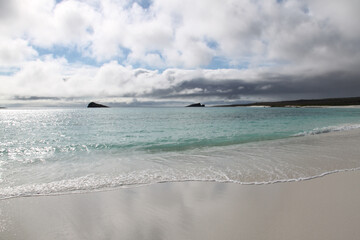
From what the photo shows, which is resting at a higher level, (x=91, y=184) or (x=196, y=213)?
(x=196, y=213)

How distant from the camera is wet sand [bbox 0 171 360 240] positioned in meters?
3.63

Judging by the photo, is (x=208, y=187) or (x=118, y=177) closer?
(x=208, y=187)

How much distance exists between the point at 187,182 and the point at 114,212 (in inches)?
103

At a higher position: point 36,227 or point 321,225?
point 321,225

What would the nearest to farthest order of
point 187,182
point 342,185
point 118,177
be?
point 342,185 < point 187,182 < point 118,177

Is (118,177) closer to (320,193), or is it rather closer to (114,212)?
(114,212)

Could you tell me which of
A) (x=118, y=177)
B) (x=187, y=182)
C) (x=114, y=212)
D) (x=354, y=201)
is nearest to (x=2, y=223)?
(x=114, y=212)

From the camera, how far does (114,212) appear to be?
4.52 metres

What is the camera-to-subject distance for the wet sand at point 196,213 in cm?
363

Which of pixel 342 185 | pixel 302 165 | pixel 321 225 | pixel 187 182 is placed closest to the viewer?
pixel 321 225

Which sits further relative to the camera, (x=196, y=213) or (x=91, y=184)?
(x=91, y=184)

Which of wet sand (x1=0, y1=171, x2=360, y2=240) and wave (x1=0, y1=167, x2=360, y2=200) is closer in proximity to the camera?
wet sand (x1=0, y1=171, x2=360, y2=240)

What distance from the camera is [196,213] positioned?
4.34 meters

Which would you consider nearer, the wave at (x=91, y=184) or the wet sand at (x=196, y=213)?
the wet sand at (x=196, y=213)
